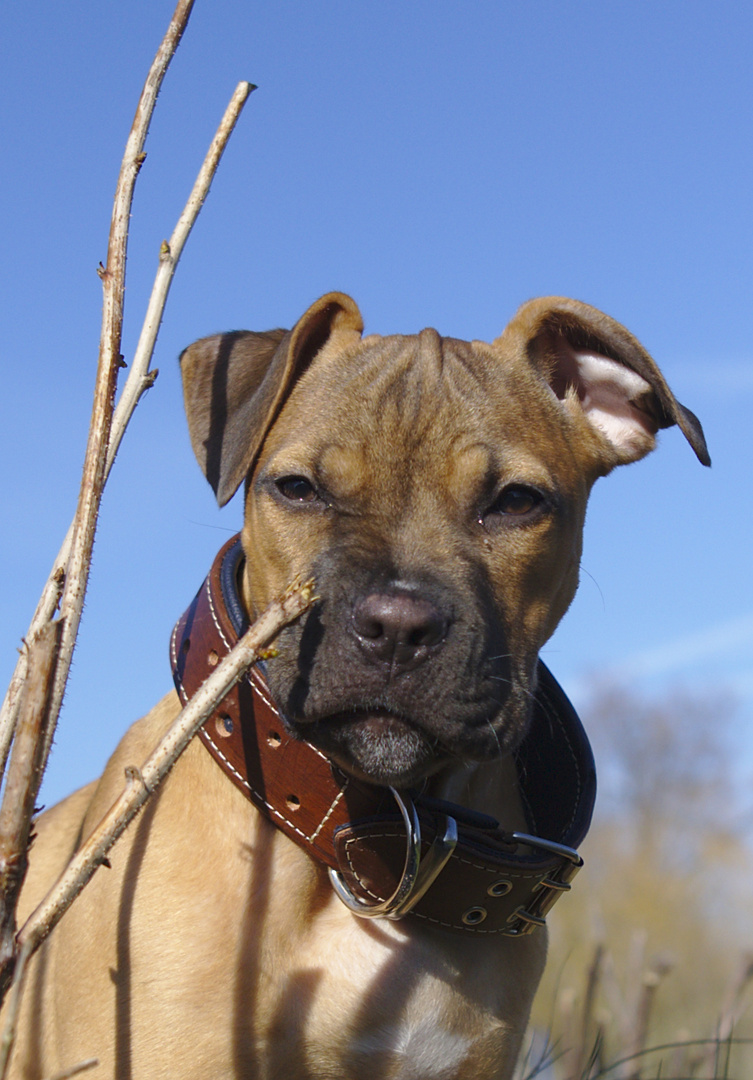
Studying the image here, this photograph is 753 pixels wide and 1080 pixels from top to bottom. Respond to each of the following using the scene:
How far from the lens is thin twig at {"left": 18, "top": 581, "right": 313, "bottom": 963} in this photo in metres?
2.53

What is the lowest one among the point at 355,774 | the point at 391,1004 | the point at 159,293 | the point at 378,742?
the point at 391,1004

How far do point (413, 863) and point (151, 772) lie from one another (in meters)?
1.13

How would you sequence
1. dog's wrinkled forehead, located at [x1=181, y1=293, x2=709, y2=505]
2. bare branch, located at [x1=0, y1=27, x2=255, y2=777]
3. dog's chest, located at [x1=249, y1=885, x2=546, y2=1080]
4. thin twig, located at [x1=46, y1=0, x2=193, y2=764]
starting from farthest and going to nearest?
1. dog's wrinkled forehead, located at [x1=181, y1=293, x2=709, y2=505]
2. dog's chest, located at [x1=249, y1=885, x2=546, y2=1080]
3. bare branch, located at [x1=0, y1=27, x2=255, y2=777]
4. thin twig, located at [x1=46, y1=0, x2=193, y2=764]

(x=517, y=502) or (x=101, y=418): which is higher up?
(x=101, y=418)

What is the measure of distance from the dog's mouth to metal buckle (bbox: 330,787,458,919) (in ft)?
0.27

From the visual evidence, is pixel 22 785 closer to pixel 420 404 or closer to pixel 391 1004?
pixel 391 1004

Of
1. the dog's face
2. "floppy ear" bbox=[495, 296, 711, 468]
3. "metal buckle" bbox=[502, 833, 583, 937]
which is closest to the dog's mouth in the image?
the dog's face

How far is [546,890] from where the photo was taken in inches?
152

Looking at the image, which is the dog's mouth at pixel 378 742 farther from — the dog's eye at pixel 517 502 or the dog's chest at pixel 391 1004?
the dog's eye at pixel 517 502

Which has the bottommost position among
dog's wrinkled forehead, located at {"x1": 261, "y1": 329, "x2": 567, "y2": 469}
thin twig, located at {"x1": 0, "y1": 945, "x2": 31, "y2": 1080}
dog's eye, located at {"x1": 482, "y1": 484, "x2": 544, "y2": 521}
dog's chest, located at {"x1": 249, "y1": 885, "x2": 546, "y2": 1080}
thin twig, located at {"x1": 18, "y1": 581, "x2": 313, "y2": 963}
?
dog's chest, located at {"x1": 249, "y1": 885, "x2": 546, "y2": 1080}

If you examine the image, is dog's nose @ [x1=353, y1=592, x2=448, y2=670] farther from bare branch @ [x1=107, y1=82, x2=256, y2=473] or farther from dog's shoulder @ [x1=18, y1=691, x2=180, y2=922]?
dog's shoulder @ [x1=18, y1=691, x2=180, y2=922]

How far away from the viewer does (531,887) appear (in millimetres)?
3771

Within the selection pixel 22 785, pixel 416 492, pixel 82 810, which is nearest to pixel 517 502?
pixel 416 492

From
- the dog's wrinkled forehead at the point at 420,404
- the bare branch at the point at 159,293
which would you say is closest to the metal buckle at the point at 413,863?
the dog's wrinkled forehead at the point at 420,404
